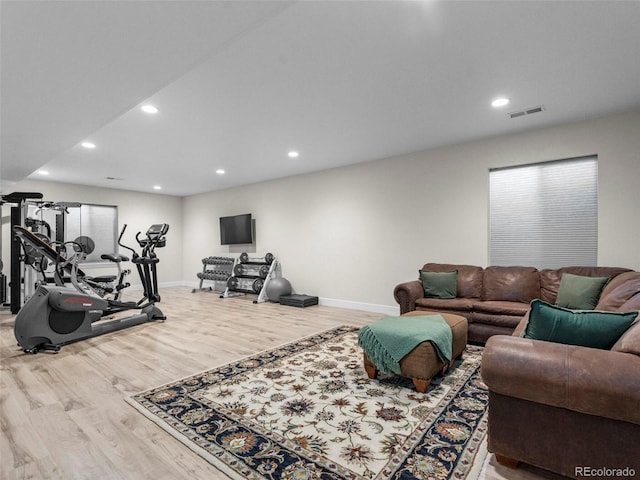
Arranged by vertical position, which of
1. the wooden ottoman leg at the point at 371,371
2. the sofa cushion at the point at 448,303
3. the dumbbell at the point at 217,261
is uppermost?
the dumbbell at the point at 217,261

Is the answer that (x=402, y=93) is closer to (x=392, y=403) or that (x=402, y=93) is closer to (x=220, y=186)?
(x=392, y=403)

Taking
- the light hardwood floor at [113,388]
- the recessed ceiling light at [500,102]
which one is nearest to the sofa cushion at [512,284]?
the light hardwood floor at [113,388]

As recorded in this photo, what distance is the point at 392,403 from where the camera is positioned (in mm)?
2289

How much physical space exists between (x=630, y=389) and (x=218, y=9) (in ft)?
8.29

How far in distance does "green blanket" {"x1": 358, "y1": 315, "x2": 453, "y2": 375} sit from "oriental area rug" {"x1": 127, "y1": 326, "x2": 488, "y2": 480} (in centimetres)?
23

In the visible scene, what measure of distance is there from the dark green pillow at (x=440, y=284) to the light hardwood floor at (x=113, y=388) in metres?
1.12

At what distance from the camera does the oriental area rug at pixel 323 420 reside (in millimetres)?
1649

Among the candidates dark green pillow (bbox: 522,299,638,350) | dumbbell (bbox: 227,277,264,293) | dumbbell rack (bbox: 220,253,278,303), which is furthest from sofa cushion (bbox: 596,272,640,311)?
dumbbell (bbox: 227,277,264,293)

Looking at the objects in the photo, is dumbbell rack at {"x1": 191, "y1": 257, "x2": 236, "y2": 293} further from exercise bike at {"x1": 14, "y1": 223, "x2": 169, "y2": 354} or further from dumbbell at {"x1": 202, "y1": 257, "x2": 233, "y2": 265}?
exercise bike at {"x1": 14, "y1": 223, "x2": 169, "y2": 354}

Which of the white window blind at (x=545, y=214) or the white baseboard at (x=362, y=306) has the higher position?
the white window blind at (x=545, y=214)

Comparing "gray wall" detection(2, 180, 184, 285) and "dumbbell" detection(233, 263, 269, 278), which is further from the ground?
"gray wall" detection(2, 180, 184, 285)

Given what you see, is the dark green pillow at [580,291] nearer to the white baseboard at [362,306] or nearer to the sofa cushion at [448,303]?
the sofa cushion at [448,303]

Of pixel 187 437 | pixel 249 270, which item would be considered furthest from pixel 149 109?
pixel 249 270

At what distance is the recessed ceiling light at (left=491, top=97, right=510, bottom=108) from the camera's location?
3.19 metres
